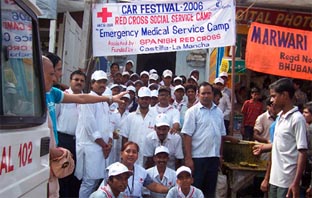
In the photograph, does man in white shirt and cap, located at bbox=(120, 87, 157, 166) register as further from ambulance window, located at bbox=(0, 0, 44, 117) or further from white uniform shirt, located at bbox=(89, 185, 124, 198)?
ambulance window, located at bbox=(0, 0, 44, 117)

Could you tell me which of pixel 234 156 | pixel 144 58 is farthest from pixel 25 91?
pixel 144 58

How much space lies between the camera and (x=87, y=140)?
6102 millimetres

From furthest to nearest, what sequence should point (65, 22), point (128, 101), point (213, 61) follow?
point (213, 61) < point (65, 22) < point (128, 101)

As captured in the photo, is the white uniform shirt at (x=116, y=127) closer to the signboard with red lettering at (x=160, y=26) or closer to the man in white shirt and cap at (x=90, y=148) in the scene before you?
the man in white shirt and cap at (x=90, y=148)

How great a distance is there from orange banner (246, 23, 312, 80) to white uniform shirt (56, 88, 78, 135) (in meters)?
2.69

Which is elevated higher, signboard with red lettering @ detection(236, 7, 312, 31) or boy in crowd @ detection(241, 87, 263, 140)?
signboard with red lettering @ detection(236, 7, 312, 31)

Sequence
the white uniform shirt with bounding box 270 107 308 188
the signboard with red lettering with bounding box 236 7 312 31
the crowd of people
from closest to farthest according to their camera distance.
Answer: the white uniform shirt with bounding box 270 107 308 188, the crowd of people, the signboard with red lettering with bounding box 236 7 312 31

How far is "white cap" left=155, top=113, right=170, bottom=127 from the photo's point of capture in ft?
20.8

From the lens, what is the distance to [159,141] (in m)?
6.41

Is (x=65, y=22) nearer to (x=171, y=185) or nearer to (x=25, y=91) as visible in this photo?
(x=171, y=185)

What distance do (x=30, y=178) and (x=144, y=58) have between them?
48.0 ft

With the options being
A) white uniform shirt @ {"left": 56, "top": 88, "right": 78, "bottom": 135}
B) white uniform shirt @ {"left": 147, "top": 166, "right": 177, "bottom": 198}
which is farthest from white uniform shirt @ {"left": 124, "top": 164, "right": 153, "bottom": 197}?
white uniform shirt @ {"left": 56, "top": 88, "right": 78, "bottom": 135}

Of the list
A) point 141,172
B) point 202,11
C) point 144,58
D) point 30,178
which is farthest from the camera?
point 144,58

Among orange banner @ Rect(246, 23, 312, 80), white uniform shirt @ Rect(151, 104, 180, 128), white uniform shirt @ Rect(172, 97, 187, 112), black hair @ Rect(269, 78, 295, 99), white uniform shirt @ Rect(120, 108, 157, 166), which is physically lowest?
white uniform shirt @ Rect(120, 108, 157, 166)
